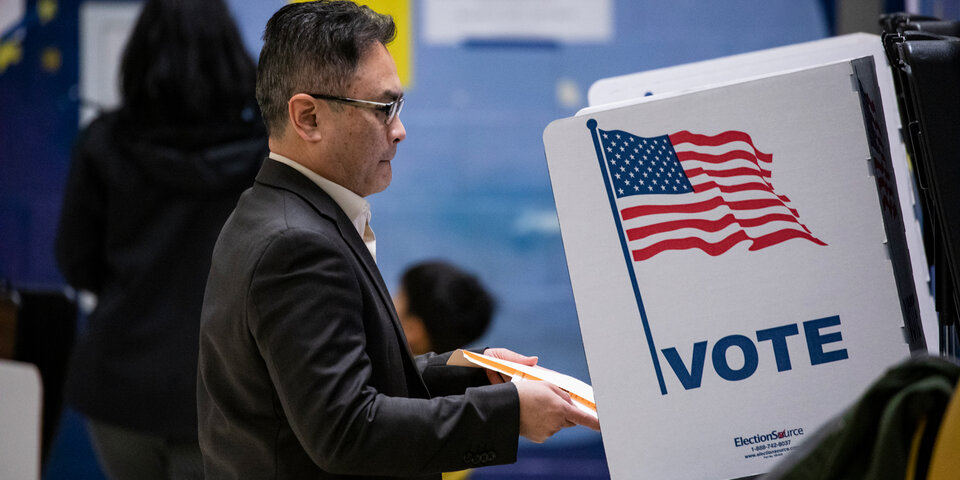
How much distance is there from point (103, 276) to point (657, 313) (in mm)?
1917

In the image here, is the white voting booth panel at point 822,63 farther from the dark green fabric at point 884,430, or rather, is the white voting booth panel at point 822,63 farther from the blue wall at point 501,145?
the blue wall at point 501,145

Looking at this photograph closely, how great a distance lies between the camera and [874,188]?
4.13ft

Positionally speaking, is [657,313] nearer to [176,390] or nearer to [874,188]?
[874,188]

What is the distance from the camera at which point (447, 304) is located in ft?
10.2

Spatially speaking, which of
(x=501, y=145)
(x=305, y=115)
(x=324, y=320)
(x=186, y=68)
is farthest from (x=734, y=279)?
(x=501, y=145)

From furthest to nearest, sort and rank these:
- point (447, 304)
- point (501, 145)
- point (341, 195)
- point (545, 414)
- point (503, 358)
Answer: point (501, 145), point (447, 304), point (503, 358), point (341, 195), point (545, 414)

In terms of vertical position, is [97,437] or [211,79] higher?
[211,79]

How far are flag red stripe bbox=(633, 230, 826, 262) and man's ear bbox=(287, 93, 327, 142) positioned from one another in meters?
0.53

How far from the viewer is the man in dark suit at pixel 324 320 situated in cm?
131

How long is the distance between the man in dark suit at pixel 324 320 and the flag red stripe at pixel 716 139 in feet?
1.35

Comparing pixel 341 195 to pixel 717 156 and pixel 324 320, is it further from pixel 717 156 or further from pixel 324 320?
pixel 717 156

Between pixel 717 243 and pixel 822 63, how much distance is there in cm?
59

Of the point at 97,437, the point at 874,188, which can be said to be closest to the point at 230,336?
the point at 874,188

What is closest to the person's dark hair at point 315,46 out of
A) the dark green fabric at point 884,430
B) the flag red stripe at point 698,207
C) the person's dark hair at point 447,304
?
the flag red stripe at point 698,207
